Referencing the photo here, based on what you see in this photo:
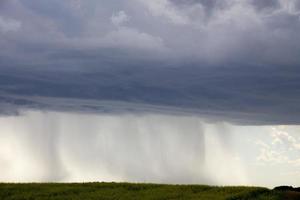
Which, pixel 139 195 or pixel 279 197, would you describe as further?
pixel 139 195

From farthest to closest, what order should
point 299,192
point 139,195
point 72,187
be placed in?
point 72,187, point 139,195, point 299,192

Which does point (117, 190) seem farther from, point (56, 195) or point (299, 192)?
point (299, 192)

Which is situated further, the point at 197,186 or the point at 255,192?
the point at 197,186

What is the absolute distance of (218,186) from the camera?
58.2 m

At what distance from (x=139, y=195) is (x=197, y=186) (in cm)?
766

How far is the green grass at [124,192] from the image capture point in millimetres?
51963

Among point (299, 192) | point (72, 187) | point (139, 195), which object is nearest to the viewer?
point (299, 192)

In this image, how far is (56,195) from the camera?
54750 mm

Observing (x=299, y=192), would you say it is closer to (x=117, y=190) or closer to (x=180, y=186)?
(x=180, y=186)

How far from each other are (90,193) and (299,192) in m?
20.5

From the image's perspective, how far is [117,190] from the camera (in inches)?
2218

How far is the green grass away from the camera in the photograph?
51963 mm

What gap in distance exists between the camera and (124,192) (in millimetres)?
55625

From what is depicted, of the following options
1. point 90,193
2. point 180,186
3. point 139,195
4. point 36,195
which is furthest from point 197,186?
point 36,195
